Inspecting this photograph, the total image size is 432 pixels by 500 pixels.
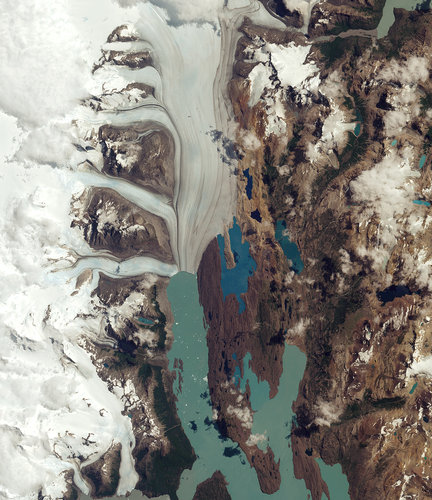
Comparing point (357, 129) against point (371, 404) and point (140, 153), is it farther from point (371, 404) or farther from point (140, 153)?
point (371, 404)

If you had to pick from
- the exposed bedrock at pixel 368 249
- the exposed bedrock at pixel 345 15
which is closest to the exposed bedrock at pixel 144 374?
the exposed bedrock at pixel 368 249

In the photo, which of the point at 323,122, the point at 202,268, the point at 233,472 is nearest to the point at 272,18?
the point at 323,122

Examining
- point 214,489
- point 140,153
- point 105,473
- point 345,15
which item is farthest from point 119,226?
point 345,15

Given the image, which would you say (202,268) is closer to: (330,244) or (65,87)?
(330,244)

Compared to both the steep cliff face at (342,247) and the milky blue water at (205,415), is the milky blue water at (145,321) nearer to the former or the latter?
the milky blue water at (205,415)

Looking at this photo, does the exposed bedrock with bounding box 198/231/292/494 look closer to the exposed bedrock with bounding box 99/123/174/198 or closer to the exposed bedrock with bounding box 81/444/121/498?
the exposed bedrock with bounding box 99/123/174/198

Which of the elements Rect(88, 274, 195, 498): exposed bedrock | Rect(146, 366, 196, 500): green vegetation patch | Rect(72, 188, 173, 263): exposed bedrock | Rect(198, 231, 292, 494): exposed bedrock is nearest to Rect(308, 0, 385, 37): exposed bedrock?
Rect(198, 231, 292, 494): exposed bedrock

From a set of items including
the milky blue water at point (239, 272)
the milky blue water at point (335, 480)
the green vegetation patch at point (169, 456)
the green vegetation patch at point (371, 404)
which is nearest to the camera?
the green vegetation patch at point (371, 404)
